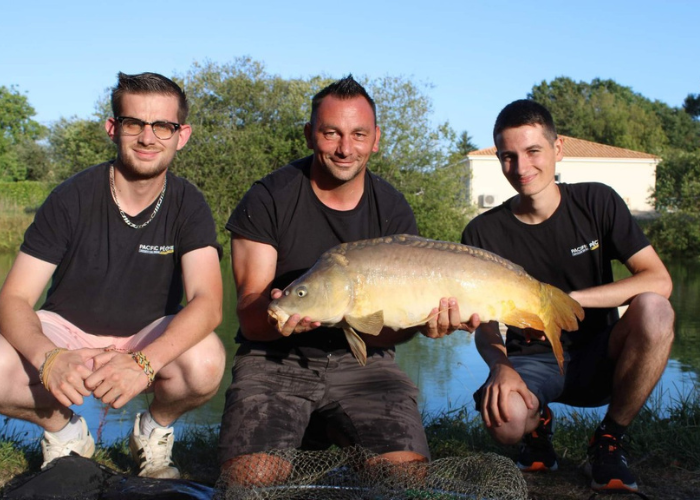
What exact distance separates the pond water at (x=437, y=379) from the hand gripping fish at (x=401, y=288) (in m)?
1.18

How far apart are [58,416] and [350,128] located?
1.55m

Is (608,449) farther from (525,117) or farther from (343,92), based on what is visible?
(343,92)

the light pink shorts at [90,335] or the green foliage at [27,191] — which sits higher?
the green foliage at [27,191]

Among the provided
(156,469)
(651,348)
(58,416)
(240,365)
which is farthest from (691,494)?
(58,416)

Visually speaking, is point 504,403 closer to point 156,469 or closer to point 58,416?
point 156,469

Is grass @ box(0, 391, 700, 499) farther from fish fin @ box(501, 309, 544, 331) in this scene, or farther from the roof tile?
the roof tile

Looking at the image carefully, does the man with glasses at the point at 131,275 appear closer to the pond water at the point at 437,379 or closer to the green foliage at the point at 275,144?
the pond water at the point at 437,379

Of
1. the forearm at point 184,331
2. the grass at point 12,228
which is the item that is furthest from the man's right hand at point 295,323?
the grass at point 12,228

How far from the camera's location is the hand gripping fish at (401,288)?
7.45ft

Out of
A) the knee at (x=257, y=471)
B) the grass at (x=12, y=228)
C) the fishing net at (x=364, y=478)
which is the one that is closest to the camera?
the fishing net at (x=364, y=478)

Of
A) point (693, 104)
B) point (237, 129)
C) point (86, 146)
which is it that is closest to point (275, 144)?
point (237, 129)

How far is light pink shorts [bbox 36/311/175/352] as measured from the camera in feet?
8.93

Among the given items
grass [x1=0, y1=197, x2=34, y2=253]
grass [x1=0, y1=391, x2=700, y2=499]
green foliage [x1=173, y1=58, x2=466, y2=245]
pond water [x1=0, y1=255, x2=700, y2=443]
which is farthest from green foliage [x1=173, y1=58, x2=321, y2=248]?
grass [x1=0, y1=391, x2=700, y2=499]

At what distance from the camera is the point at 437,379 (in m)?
6.32
